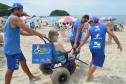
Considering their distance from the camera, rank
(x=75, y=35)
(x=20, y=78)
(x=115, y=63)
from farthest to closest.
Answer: (x=115, y=63) → (x=75, y=35) → (x=20, y=78)

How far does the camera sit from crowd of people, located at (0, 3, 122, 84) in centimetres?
628

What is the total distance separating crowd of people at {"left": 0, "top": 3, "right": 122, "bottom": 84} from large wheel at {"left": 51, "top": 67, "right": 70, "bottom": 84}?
1.67 feet

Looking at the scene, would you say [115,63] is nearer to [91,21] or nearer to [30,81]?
[91,21]

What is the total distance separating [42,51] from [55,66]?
455 mm

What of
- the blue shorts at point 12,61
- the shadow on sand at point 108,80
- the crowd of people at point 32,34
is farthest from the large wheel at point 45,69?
the blue shorts at point 12,61

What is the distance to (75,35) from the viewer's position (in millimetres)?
8273

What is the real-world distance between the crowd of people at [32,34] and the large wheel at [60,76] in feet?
1.67

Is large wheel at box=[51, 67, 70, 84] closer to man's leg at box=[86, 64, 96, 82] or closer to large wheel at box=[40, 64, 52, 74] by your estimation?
man's leg at box=[86, 64, 96, 82]

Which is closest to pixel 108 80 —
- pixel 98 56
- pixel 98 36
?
pixel 98 56

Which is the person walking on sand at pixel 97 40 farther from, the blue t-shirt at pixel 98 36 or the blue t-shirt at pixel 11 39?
the blue t-shirt at pixel 11 39

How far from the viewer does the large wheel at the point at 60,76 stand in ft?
22.0

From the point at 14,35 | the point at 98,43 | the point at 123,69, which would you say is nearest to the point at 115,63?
the point at 123,69

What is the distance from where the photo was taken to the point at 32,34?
6.45m

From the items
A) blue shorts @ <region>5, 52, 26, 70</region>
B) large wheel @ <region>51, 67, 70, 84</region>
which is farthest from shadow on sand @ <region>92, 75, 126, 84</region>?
blue shorts @ <region>5, 52, 26, 70</region>
